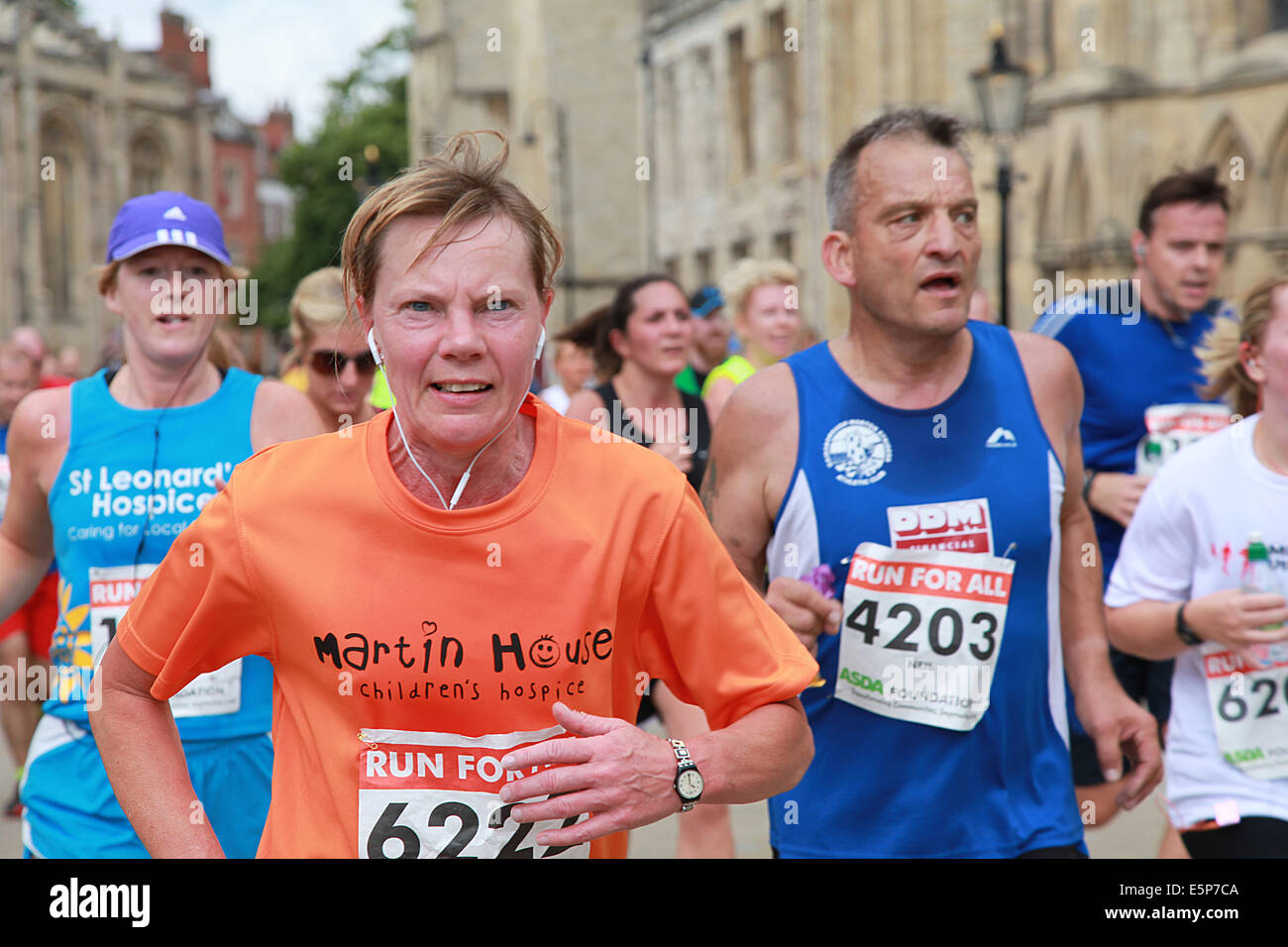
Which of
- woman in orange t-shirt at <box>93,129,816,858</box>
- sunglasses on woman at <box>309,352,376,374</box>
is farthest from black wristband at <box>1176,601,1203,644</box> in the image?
sunglasses on woman at <box>309,352,376,374</box>

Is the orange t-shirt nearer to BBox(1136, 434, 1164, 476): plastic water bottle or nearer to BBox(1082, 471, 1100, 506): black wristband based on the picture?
BBox(1082, 471, 1100, 506): black wristband

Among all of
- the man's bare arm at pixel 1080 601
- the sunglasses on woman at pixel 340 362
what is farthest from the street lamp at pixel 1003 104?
the man's bare arm at pixel 1080 601

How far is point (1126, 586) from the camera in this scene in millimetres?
4426

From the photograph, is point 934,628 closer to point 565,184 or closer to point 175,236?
point 175,236

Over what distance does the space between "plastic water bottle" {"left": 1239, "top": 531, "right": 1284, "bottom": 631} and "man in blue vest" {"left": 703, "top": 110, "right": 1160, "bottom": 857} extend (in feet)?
1.76

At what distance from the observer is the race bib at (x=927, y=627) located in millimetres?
3650

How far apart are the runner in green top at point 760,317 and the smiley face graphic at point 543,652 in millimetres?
5800

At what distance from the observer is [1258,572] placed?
412 centimetres

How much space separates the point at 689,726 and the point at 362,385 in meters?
1.76

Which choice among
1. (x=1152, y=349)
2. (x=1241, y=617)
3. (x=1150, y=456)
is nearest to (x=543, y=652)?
(x=1241, y=617)

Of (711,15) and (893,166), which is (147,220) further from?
(711,15)

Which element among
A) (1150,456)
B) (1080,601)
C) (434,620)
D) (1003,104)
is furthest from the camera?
(1003,104)

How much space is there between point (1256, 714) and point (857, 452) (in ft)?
4.30

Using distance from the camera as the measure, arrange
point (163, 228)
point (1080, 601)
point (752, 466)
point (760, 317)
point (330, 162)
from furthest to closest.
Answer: point (330, 162), point (760, 317), point (163, 228), point (1080, 601), point (752, 466)
